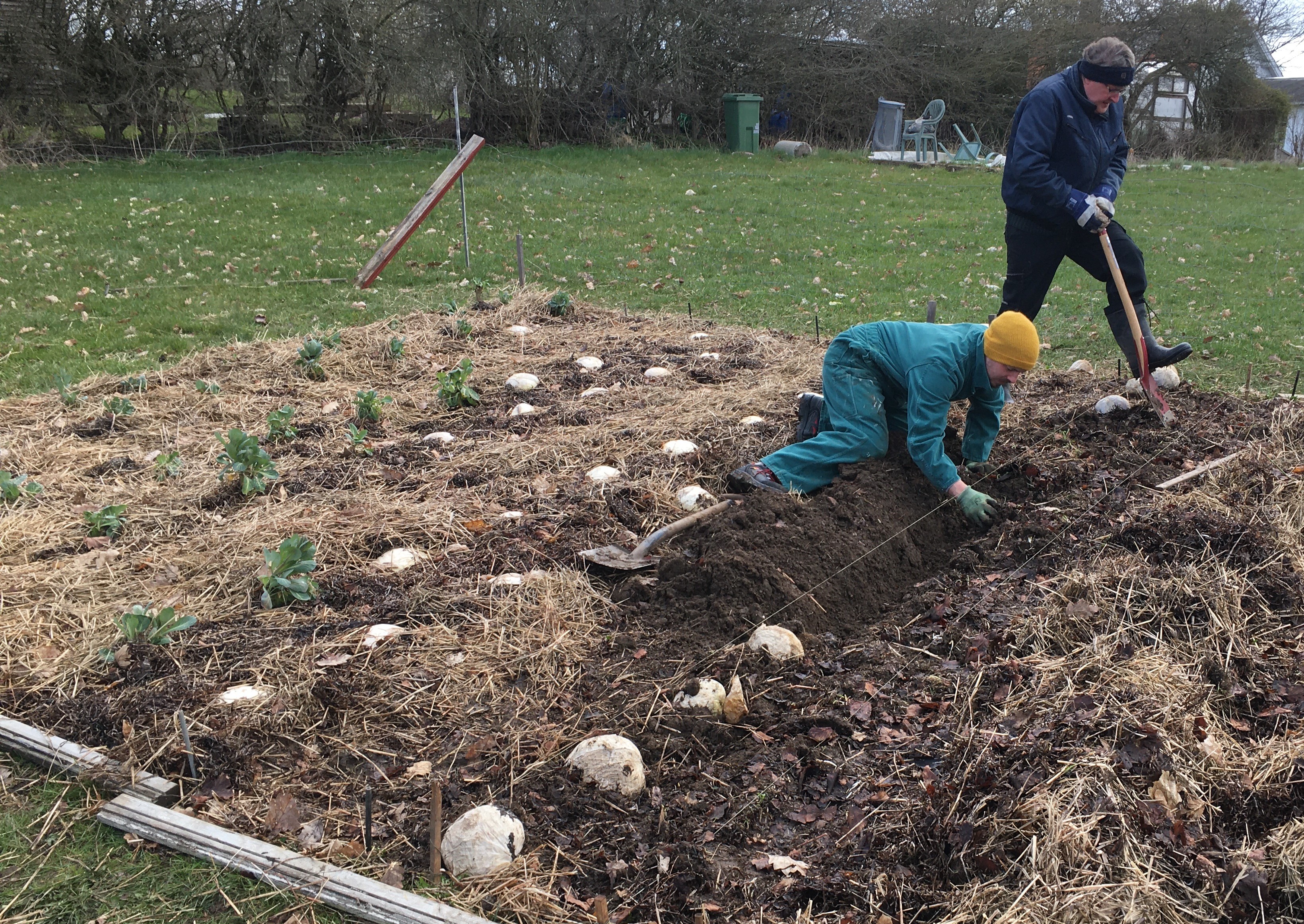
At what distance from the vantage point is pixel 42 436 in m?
5.55

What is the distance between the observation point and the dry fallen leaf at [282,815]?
2723mm

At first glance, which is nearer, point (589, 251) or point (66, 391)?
point (66, 391)

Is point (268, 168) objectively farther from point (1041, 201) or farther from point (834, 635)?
point (834, 635)

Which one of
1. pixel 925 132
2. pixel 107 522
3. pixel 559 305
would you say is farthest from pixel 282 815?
pixel 925 132

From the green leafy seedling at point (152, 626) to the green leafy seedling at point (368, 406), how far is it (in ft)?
7.81

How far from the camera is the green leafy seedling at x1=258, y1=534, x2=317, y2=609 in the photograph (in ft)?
12.0

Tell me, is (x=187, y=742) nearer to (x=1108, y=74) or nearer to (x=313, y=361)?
(x=313, y=361)

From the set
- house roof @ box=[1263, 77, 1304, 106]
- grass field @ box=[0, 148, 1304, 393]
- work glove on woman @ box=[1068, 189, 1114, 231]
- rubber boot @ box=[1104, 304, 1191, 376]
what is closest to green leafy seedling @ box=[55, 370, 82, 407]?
grass field @ box=[0, 148, 1304, 393]

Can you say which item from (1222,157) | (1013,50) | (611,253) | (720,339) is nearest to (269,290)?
(611,253)

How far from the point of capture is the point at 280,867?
2529 millimetres

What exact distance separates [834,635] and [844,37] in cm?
2186

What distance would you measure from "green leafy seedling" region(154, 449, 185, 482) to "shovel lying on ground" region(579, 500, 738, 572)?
232 centimetres

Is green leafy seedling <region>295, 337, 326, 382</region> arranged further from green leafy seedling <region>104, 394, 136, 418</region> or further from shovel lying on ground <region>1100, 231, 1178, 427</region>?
shovel lying on ground <region>1100, 231, 1178, 427</region>

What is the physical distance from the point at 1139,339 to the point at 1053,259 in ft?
2.42
